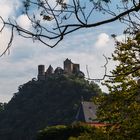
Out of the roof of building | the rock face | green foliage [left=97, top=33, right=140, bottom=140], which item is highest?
the rock face

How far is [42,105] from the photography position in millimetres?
170625

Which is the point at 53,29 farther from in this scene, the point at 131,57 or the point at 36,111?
the point at 36,111

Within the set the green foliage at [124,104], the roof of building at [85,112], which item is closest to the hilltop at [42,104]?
the roof of building at [85,112]

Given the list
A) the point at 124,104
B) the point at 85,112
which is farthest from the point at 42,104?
the point at 124,104

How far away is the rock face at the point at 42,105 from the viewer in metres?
151

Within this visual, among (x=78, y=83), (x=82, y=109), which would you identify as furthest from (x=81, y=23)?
(x=78, y=83)

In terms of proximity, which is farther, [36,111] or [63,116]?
[36,111]

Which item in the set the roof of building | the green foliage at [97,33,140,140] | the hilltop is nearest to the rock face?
the hilltop

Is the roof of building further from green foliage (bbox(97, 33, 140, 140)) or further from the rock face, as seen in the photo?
green foliage (bbox(97, 33, 140, 140))

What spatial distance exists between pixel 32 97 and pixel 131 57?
5935 inches

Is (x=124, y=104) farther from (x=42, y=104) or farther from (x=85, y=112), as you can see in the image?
(x=42, y=104)

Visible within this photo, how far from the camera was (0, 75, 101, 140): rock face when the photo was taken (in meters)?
151

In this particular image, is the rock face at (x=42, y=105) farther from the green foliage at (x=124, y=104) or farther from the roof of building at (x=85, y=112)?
the green foliage at (x=124, y=104)

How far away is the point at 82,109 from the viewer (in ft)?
398
